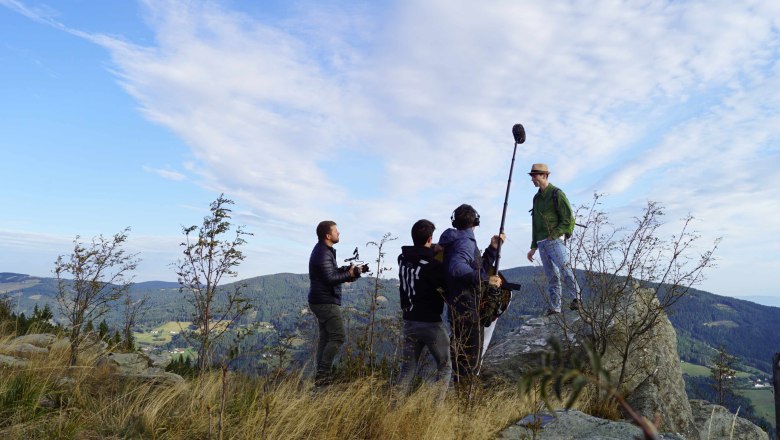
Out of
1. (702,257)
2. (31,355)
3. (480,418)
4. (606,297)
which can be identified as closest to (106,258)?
(31,355)

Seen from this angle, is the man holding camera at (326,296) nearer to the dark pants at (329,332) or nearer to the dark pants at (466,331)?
the dark pants at (329,332)

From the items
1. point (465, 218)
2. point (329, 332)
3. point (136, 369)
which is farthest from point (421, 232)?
point (136, 369)

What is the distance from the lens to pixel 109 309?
Result: 25.8 feet

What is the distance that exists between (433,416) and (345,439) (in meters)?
0.71

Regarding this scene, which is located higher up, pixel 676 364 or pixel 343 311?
pixel 343 311

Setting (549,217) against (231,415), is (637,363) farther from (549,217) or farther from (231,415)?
(231,415)

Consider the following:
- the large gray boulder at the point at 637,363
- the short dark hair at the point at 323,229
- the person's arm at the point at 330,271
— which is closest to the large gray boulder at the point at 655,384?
the large gray boulder at the point at 637,363

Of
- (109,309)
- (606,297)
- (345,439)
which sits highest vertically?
(606,297)

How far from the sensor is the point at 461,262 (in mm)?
4723

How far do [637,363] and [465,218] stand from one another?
4.07m

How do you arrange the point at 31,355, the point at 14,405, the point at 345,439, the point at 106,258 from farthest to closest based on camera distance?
the point at 106,258, the point at 31,355, the point at 14,405, the point at 345,439

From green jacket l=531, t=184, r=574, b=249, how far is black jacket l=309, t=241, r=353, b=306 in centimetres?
304

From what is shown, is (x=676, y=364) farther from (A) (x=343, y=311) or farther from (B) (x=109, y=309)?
(B) (x=109, y=309)

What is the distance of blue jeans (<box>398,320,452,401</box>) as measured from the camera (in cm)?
502
